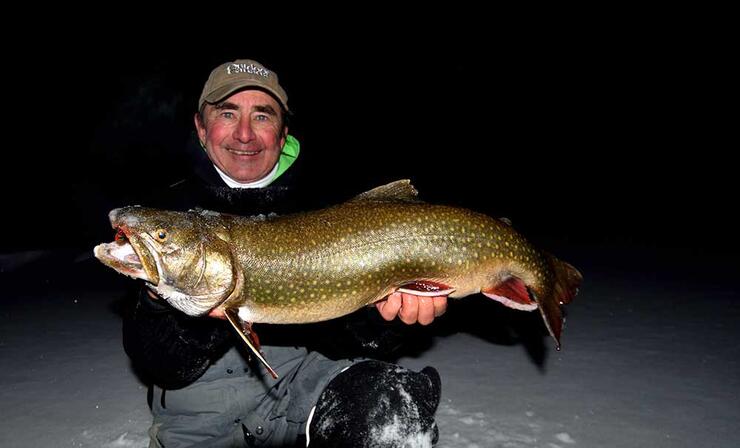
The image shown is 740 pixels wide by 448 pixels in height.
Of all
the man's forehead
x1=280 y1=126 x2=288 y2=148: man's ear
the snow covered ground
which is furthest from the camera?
x1=280 y1=126 x2=288 y2=148: man's ear

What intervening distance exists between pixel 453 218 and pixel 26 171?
33.5 metres

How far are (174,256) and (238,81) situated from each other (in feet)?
5.10

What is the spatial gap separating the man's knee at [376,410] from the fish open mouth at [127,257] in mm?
1047

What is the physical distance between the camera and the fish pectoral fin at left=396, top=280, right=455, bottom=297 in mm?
2379

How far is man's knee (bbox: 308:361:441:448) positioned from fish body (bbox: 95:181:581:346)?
48cm

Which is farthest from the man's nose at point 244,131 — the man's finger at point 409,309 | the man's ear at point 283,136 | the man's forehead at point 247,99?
the man's finger at point 409,309

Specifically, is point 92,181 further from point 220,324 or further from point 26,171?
point 220,324

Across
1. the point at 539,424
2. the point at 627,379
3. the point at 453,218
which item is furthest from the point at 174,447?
the point at 627,379

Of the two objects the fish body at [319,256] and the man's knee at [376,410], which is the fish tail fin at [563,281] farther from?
the man's knee at [376,410]

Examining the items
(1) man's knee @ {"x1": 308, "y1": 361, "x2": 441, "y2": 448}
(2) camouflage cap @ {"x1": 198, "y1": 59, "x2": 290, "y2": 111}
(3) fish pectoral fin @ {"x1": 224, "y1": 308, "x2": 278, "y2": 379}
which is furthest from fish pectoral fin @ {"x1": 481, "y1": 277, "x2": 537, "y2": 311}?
(2) camouflage cap @ {"x1": 198, "y1": 59, "x2": 290, "y2": 111}

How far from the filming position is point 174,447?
2596 mm

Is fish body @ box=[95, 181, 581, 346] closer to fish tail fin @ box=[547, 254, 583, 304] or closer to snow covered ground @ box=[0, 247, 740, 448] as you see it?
fish tail fin @ box=[547, 254, 583, 304]

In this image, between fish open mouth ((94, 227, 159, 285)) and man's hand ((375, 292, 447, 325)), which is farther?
man's hand ((375, 292, 447, 325))

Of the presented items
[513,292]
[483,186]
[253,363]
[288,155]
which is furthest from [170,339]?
[483,186]
